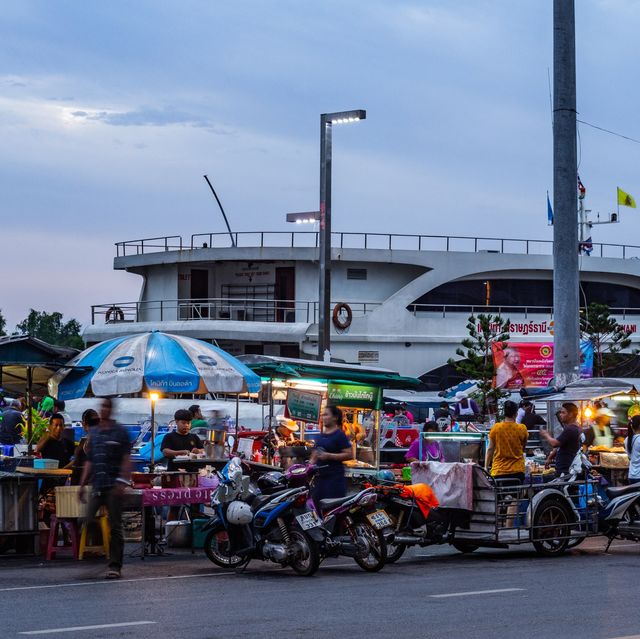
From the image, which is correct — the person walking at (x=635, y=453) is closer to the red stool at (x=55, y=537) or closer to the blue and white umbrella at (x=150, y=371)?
the blue and white umbrella at (x=150, y=371)

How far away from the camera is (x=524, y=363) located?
46.8 meters

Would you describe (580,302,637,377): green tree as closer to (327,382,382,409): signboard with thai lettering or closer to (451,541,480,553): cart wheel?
(327,382,382,409): signboard with thai lettering

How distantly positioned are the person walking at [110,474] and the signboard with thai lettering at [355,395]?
8.91m

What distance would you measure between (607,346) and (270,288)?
13184 millimetres

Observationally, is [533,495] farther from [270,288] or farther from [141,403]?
[270,288]

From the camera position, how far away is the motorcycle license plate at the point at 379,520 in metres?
13.3

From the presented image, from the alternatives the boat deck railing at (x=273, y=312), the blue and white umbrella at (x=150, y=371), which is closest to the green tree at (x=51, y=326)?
the boat deck railing at (x=273, y=312)

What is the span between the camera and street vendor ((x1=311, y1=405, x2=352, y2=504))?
45.0ft

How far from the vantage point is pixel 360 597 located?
11.2 m

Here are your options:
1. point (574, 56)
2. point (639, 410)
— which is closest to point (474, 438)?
point (639, 410)

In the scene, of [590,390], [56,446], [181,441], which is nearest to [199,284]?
[590,390]

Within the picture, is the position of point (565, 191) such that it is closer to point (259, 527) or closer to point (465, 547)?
point (465, 547)

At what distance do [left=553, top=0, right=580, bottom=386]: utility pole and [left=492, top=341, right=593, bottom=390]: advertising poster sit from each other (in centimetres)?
2499

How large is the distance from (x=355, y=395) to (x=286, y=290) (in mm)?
25558
